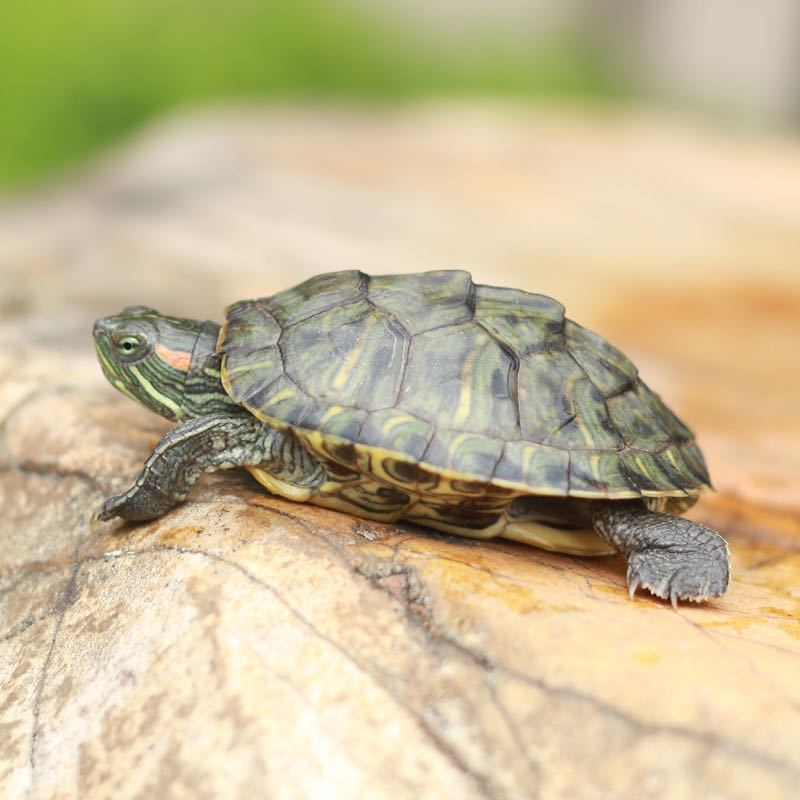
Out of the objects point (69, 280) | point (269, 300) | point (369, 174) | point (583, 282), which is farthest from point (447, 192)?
point (269, 300)

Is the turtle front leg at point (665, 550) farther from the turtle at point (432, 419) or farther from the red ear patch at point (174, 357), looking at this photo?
the red ear patch at point (174, 357)

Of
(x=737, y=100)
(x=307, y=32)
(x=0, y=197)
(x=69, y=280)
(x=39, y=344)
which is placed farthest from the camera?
(x=737, y=100)

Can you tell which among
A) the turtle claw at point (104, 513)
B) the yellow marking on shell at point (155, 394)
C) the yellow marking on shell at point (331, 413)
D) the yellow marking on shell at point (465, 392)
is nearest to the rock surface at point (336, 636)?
the turtle claw at point (104, 513)

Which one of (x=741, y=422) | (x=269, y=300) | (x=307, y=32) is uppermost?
(x=307, y=32)

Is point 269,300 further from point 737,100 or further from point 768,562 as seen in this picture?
point 737,100

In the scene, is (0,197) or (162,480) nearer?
(162,480)

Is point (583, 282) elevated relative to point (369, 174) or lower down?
lower down
